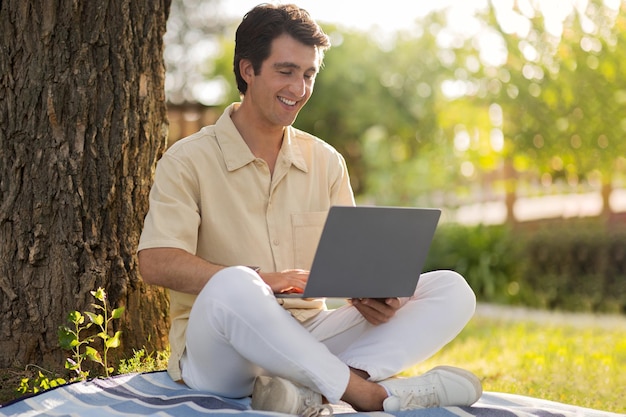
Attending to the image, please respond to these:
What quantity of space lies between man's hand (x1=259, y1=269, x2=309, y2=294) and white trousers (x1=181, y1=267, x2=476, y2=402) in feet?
0.20

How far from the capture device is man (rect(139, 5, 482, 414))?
2.67 metres

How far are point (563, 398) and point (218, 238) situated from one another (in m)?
1.89

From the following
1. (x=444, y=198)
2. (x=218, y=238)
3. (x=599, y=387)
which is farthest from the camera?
(x=444, y=198)

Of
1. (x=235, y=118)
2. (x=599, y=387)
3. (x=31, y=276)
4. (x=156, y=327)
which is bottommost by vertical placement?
(x=599, y=387)

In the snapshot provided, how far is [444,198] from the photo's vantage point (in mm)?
12773

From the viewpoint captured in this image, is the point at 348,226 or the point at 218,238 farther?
the point at 218,238

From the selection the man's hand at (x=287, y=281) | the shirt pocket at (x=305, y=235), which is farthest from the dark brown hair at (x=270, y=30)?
the man's hand at (x=287, y=281)

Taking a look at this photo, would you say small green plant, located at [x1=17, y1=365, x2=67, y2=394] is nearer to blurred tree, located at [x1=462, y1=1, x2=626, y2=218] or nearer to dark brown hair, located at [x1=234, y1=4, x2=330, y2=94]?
dark brown hair, located at [x1=234, y1=4, x2=330, y2=94]

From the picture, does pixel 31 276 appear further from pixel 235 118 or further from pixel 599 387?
pixel 599 387

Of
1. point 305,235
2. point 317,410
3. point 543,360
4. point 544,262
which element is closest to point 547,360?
point 543,360

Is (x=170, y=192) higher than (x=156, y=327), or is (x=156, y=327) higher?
(x=170, y=192)

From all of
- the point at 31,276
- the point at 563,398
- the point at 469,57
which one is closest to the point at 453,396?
the point at 563,398

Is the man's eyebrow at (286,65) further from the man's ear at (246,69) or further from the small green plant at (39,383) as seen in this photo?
the small green plant at (39,383)

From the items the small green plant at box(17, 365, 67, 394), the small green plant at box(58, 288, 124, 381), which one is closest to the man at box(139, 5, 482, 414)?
the small green plant at box(58, 288, 124, 381)
